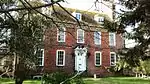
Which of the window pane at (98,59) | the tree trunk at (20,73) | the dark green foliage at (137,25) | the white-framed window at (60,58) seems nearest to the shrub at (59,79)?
the tree trunk at (20,73)

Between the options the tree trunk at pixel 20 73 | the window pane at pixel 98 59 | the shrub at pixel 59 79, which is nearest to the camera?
the shrub at pixel 59 79

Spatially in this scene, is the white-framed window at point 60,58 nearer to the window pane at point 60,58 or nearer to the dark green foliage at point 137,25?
the window pane at point 60,58

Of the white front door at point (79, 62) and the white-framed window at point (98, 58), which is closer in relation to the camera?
the white front door at point (79, 62)

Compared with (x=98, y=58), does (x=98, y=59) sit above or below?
below

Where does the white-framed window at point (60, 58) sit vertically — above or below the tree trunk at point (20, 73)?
above

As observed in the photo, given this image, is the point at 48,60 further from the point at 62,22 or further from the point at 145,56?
the point at 62,22

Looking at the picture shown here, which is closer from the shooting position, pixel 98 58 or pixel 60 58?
pixel 60 58

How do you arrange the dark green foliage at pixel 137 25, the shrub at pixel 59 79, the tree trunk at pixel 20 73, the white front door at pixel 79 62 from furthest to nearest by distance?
1. the white front door at pixel 79 62
2. the dark green foliage at pixel 137 25
3. the tree trunk at pixel 20 73
4. the shrub at pixel 59 79

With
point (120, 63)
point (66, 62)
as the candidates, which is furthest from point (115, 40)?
point (120, 63)

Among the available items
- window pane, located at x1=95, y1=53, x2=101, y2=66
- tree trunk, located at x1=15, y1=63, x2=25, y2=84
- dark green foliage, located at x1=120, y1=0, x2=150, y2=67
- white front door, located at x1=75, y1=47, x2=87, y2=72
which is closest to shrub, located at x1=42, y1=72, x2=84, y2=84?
tree trunk, located at x1=15, y1=63, x2=25, y2=84

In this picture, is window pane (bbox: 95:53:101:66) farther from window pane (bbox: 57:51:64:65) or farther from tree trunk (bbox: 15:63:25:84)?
tree trunk (bbox: 15:63:25:84)

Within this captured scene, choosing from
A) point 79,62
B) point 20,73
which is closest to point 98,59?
point 79,62

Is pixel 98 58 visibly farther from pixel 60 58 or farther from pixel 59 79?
pixel 59 79

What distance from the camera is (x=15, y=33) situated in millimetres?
6953
